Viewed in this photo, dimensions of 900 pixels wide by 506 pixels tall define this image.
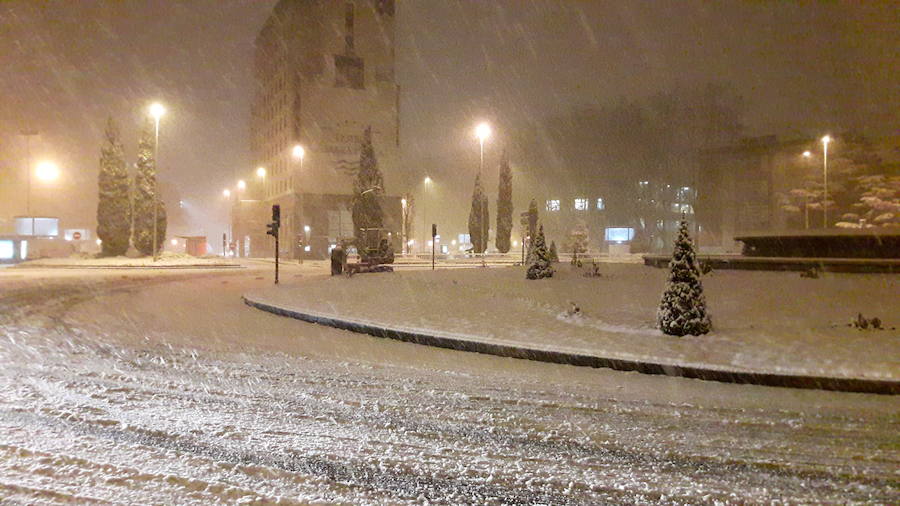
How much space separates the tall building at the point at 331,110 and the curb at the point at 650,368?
53996 millimetres

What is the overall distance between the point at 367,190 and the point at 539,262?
111 feet

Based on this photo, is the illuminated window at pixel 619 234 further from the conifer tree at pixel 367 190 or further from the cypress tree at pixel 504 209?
the conifer tree at pixel 367 190

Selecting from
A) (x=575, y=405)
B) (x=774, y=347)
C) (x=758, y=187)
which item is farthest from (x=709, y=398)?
(x=758, y=187)

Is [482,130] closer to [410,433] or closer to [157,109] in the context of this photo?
[157,109]

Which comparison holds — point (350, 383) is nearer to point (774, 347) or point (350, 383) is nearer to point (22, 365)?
point (22, 365)

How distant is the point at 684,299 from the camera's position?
941cm

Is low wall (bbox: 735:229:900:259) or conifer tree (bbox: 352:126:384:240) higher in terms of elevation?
conifer tree (bbox: 352:126:384:240)

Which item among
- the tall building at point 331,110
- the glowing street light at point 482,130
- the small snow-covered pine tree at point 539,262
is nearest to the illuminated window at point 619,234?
the tall building at point 331,110

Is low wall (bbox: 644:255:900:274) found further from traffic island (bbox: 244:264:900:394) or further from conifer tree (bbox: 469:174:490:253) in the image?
conifer tree (bbox: 469:174:490:253)

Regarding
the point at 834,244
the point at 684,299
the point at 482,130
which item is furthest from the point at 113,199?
the point at 684,299

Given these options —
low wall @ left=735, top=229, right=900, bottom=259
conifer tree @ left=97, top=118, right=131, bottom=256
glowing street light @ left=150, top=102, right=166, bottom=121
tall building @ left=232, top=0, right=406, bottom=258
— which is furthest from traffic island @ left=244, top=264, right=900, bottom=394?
tall building @ left=232, top=0, right=406, bottom=258

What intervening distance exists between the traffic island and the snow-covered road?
1.35 ft

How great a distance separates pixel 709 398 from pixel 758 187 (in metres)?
63.6

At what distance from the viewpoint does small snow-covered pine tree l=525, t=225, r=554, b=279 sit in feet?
63.9
